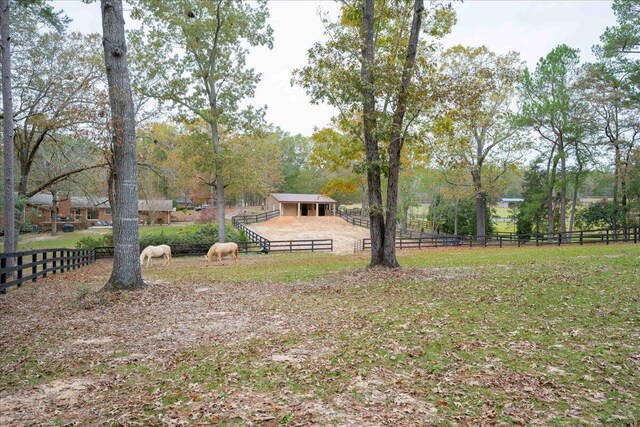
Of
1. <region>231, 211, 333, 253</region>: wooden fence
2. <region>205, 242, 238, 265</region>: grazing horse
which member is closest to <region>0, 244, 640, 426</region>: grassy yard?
<region>205, 242, 238, 265</region>: grazing horse

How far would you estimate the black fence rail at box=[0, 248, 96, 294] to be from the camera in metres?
11.3

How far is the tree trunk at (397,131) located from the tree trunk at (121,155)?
773 centimetres

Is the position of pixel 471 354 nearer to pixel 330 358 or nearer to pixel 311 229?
pixel 330 358

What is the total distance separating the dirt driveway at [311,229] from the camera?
1597 inches

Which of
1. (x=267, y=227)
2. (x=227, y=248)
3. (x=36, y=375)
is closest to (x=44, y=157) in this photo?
(x=227, y=248)

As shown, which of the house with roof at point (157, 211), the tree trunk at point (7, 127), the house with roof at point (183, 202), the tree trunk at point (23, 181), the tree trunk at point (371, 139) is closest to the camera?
the tree trunk at point (7, 127)

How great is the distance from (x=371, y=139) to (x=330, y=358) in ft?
31.1

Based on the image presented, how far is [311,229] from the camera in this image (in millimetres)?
46281

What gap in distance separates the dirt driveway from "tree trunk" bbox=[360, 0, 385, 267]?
21095 millimetres

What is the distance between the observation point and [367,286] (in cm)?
1086

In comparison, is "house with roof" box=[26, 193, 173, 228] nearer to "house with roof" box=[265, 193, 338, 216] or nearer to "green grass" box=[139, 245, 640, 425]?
"house with roof" box=[265, 193, 338, 216]

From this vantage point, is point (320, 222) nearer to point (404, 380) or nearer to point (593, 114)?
point (593, 114)

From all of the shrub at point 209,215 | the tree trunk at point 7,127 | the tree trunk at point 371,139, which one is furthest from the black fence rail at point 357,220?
the tree trunk at point 7,127

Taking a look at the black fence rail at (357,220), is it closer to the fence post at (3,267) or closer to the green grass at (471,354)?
the green grass at (471,354)
